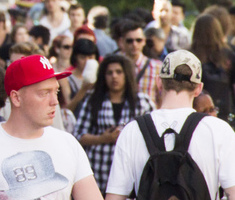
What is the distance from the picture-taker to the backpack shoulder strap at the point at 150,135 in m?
5.17

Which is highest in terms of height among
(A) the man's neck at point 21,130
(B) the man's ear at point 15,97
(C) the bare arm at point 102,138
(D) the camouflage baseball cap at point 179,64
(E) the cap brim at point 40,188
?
(D) the camouflage baseball cap at point 179,64

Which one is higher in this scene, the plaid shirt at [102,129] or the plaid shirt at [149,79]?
the plaid shirt at [149,79]

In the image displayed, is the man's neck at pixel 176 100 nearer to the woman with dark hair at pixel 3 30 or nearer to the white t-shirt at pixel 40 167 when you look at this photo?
the white t-shirt at pixel 40 167

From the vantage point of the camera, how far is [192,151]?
5.14m

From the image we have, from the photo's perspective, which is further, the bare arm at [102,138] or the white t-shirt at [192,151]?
the bare arm at [102,138]

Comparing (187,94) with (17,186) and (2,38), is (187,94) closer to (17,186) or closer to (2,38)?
(17,186)

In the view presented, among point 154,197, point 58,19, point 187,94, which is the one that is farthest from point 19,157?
point 58,19

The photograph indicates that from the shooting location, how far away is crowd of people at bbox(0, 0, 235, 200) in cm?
495

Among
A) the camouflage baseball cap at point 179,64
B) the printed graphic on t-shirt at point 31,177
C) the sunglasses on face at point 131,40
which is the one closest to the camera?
the printed graphic on t-shirt at point 31,177

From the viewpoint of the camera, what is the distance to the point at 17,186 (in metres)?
4.74

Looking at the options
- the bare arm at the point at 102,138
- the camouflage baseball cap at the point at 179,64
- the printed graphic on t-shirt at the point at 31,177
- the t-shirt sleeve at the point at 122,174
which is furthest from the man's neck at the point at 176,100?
the bare arm at the point at 102,138

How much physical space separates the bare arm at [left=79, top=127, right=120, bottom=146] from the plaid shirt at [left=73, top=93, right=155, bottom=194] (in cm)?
7

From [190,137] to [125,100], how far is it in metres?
2.88

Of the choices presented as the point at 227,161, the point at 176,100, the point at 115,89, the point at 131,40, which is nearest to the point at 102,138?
the point at 115,89
